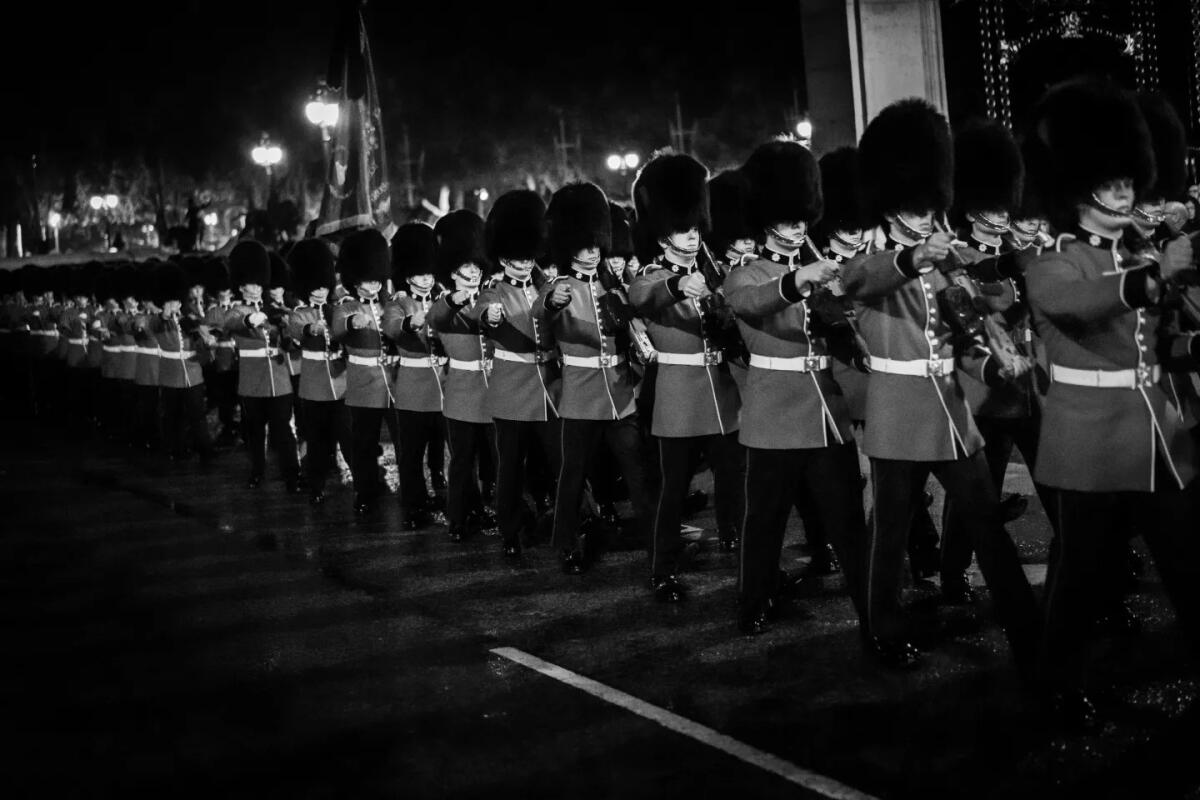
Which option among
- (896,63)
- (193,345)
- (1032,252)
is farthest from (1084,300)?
(193,345)

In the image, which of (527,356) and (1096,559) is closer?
(1096,559)

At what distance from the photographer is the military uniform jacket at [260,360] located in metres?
10.2

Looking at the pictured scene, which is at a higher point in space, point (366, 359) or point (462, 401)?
point (366, 359)

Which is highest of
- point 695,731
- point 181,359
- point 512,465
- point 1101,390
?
point 181,359

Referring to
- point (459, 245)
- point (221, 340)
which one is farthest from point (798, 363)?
point (221, 340)

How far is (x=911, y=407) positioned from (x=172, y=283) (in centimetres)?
1082

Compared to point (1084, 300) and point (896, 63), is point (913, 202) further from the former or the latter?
point (896, 63)

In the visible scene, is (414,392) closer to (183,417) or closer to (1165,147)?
(1165,147)

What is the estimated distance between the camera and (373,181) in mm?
15195

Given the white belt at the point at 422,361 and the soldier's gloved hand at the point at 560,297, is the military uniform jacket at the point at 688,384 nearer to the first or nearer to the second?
the soldier's gloved hand at the point at 560,297

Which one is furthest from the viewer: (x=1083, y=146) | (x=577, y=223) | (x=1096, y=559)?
(x=577, y=223)

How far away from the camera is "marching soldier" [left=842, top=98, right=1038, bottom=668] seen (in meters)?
4.45

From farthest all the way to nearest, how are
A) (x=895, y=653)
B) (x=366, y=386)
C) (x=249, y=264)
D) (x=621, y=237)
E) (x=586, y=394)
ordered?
(x=249, y=264)
(x=366, y=386)
(x=621, y=237)
(x=586, y=394)
(x=895, y=653)

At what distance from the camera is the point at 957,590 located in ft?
18.3
